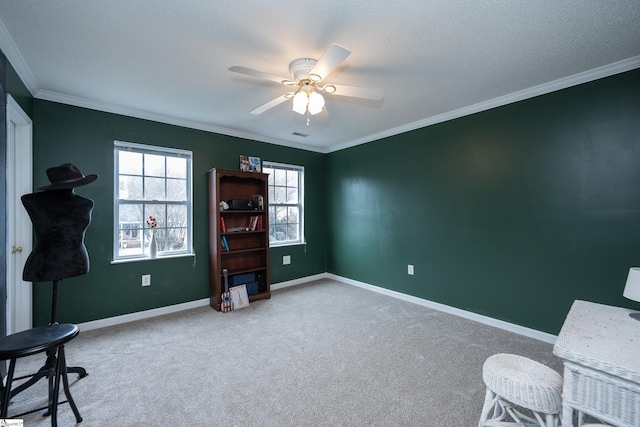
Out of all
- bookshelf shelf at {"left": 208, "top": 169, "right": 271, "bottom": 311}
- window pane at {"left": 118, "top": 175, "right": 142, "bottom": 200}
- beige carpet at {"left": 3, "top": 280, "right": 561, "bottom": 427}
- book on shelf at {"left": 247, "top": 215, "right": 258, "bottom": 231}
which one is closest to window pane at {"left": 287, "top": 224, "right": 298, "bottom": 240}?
bookshelf shelf at {"left": 208, "top": 169, "right": 271, "bottom": 311}

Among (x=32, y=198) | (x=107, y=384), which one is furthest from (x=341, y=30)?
(x=107, y=384)

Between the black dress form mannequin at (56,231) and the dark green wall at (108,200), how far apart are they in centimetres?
113

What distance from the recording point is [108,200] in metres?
3.06

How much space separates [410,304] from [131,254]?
3.58m

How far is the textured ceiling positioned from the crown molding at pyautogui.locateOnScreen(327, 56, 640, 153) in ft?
0.04

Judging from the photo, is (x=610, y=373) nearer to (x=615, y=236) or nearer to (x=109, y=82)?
(x=615, y=236)

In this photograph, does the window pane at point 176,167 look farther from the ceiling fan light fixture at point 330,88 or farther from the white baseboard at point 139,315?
the ceiling fan light fixture at point 330,88

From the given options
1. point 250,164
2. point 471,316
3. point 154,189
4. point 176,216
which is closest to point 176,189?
point 154,189

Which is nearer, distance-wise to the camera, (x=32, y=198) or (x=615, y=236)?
(x=32, y=198)

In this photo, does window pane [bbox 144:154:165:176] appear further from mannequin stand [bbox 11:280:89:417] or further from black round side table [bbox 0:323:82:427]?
black round side table [bbox 0:323:82:427]

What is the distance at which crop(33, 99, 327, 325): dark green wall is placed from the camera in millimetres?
2766

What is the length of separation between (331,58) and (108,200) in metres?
2.94

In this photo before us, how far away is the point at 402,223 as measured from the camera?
12.8 ft

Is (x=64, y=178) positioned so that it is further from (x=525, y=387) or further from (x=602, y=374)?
(x=602, y=374)
